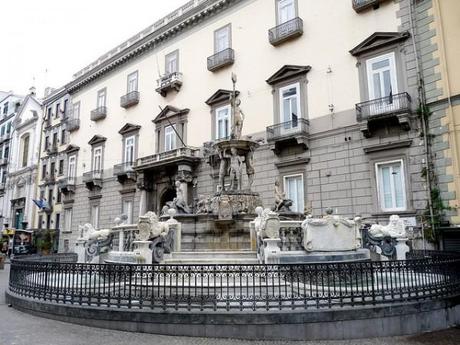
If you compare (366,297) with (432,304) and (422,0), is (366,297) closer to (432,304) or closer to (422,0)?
(432,304)

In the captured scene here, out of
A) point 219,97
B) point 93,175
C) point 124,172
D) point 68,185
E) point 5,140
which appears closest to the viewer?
point 219,97

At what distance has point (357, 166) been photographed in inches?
690

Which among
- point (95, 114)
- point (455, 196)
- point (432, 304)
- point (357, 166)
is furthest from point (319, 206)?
point (95, 114)

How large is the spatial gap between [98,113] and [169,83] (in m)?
8.90

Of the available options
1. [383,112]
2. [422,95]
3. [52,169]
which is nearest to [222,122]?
[383,112]

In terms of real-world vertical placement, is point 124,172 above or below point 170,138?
below

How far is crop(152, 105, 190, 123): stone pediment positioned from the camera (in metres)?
25.7

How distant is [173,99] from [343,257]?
19661 mm

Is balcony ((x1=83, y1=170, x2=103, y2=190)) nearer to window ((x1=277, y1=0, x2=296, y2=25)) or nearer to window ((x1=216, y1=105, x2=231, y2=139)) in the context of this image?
window ((x1=216, y1=105, x2=231, y2=139))

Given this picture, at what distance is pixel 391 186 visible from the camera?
54.3ft

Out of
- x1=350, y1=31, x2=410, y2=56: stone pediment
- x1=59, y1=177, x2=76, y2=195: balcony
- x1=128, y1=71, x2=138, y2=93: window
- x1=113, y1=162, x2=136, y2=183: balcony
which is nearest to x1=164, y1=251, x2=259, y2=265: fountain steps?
x1=350, y1=31, x2=410, y2=56: stone pediment

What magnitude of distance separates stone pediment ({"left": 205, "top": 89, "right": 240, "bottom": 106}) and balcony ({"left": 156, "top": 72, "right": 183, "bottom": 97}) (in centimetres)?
356

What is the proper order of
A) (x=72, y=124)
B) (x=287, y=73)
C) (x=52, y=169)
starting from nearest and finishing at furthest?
(x=287, y=73) < (x=72, y=124) < (x=52, y=169)

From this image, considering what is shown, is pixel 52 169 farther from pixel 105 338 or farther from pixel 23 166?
pixel 105 338
